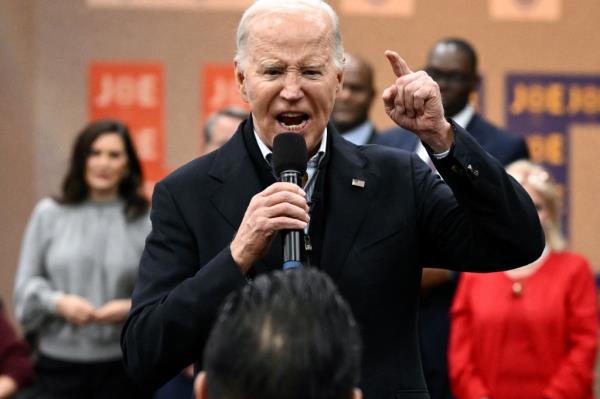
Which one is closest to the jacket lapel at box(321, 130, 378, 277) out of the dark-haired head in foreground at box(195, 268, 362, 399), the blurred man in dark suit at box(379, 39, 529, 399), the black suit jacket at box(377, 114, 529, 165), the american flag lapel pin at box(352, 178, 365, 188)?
the american flag lapel pin at box(352, 178, 365, 188)

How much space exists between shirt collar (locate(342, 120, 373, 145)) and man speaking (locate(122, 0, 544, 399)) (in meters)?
2.57

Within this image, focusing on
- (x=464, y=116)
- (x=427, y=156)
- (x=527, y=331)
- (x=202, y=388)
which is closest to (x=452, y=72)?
(x=464, y=116)

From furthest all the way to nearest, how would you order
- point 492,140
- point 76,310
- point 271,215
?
point 76,310 → point 492,140 → point 271,215

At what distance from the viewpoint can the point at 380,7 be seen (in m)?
6.74

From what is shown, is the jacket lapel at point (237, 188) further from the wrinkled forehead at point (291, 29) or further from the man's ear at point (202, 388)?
the man's ear at point (202, 388)

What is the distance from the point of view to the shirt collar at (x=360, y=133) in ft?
17.0

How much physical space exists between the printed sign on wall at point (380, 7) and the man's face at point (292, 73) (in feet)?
14.0

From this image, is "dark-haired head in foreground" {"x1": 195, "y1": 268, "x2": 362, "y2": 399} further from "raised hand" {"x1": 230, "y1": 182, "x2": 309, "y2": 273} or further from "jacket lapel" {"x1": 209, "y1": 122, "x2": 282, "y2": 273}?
"jacket lapel" {"x1": 209, "y1": 122, "x2": 282, "y2": 273}

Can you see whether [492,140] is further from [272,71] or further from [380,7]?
[272,71]

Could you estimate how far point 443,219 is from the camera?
2.54 m

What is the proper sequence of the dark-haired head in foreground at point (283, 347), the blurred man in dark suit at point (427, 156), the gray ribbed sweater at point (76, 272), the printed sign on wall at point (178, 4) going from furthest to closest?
the printed sign on wall at point (178, 4) < the gray ribbed sweater at point (76, 272) < the blurred man in dark suit at point (427, 156) < the dark-haired head in foreground at point (283, 347)

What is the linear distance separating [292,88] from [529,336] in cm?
237

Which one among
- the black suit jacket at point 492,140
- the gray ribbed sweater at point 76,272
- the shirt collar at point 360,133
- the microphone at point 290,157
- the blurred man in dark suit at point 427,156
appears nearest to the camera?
the microphone at point 290,157

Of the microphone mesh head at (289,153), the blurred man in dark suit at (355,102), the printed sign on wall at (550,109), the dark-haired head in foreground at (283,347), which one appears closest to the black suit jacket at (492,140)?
the blurred man in dark suit at (355,102)
